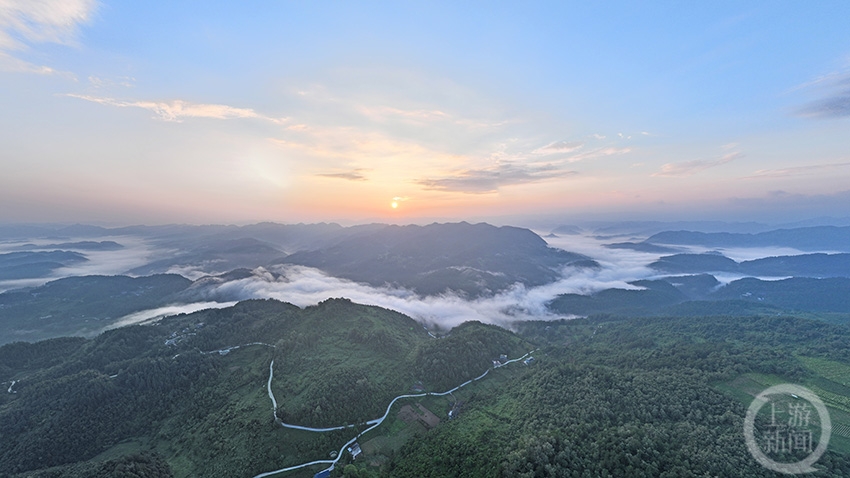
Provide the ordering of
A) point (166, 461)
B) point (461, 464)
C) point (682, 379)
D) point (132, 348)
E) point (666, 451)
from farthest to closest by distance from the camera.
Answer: point (132, 348), point (682, 379), point (166, 461), point (461, 464), point (666, 451)

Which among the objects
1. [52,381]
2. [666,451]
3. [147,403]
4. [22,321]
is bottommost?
[22,321]

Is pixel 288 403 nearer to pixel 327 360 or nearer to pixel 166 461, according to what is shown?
pixel 327 360

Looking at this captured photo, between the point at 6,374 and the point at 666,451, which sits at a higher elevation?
the point at 666,451

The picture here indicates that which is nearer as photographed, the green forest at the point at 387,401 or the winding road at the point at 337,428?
the green forest at the point at 387,401

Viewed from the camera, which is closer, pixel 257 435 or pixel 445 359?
pixel 257 435

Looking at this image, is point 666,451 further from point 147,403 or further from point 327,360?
point 147,403

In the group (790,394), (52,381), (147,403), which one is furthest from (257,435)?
(790,394)

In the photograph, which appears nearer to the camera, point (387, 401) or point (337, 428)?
point (337, 428)

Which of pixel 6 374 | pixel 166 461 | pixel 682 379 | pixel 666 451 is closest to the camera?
pixel 666 451

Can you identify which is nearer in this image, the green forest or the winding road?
the green forest
